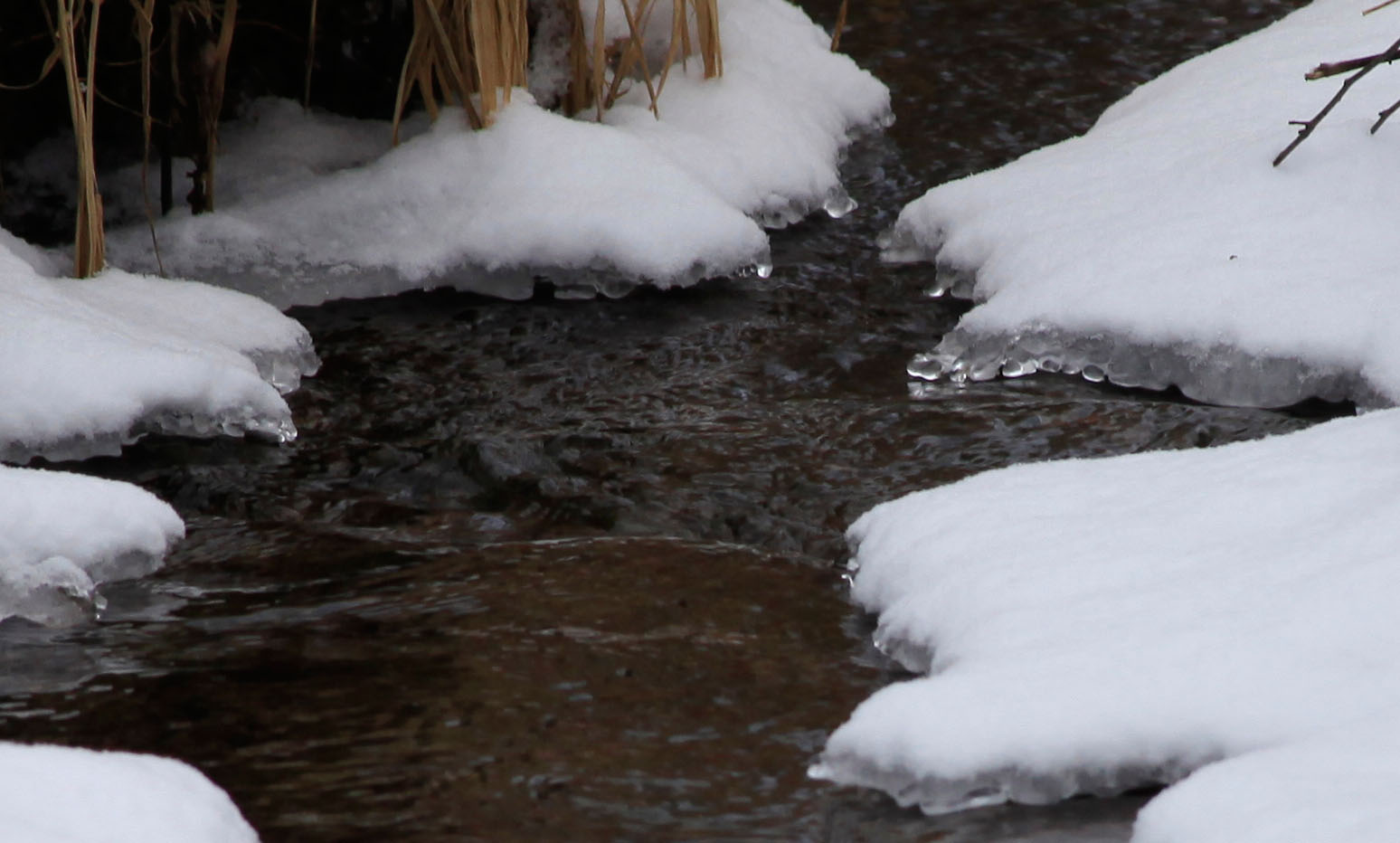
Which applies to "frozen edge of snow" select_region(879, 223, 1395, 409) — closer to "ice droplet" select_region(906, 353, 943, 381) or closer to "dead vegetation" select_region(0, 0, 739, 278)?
"ice droplet" select_region(906, 353, 943, 381)

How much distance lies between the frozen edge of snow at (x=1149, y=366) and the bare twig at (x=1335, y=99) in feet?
1.55

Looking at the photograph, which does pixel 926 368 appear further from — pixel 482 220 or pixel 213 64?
pixel 213 64

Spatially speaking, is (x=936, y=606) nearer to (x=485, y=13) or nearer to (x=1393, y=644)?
(x=1393, y=644)

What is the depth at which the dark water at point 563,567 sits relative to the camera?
1980mm

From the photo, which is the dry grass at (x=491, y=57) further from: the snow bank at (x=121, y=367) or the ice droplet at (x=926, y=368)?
the ice droplet at (x=926, y=368)

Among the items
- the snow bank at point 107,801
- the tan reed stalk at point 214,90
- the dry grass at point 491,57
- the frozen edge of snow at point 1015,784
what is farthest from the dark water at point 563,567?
the dry grass at point 491,57

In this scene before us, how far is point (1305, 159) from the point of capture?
3.52m

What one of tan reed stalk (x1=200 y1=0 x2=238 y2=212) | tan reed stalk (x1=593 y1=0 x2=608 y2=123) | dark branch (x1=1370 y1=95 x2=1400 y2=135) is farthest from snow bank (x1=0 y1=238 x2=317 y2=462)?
dark branch (x1=1370 y1=95 x2=1400 y2=135)

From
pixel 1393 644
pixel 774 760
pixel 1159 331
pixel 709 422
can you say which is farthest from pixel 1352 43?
pixel 774 760

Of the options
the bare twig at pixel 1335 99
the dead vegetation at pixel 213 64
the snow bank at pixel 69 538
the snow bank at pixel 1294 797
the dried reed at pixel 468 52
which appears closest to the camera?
the snow bank at pixel 1294 797

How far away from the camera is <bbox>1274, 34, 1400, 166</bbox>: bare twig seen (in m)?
3.06

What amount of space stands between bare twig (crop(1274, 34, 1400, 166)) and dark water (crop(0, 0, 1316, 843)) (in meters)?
0.63

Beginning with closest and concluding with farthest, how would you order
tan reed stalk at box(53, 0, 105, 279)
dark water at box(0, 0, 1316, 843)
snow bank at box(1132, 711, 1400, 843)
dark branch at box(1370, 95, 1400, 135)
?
snow bank at box(1132, 711, 1400, 843) < dark water at box(0, 0, 1316, 843) < dark branch at box(1370, 95, 1400, 135) < tan reed stalk at box(53, 0, 105, 279)

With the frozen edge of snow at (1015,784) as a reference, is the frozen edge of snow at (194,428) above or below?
below
